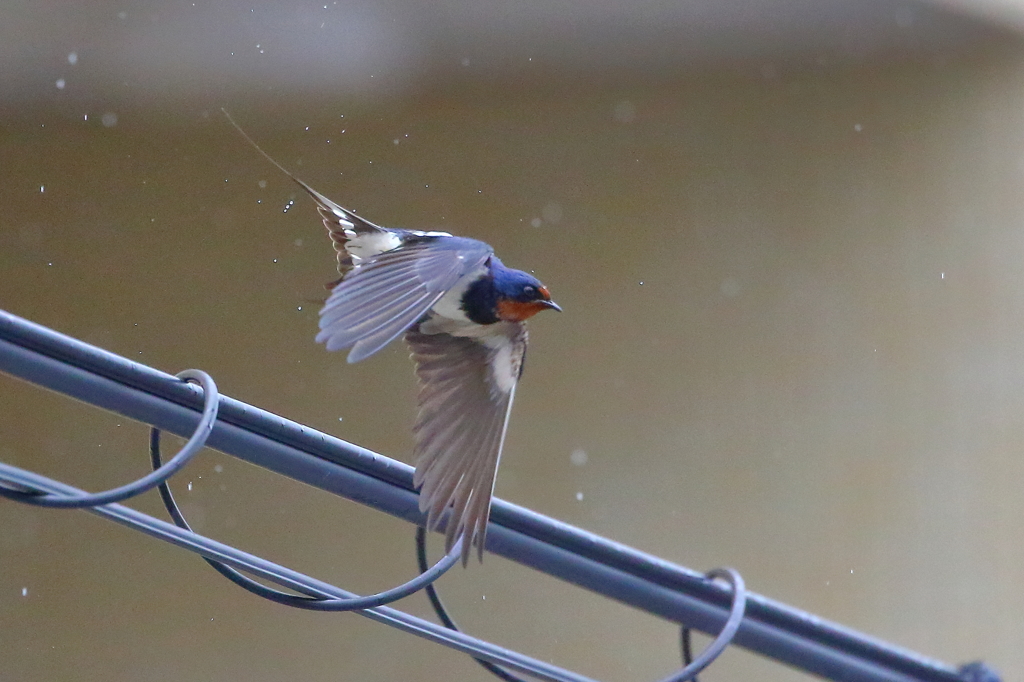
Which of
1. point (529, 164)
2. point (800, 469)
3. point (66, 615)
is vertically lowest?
point (66, 615)

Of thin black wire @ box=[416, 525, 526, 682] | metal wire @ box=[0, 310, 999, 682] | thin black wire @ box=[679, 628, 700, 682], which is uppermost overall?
metal wire @ box=[0, 310, 999, 682]

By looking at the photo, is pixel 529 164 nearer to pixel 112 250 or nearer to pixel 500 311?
pixel 112 250

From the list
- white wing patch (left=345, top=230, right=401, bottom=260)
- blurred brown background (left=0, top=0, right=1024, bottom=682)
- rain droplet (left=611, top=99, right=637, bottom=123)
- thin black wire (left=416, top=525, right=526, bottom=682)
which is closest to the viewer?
thin black wire (left=416, top=525, right=526, bottom=682)

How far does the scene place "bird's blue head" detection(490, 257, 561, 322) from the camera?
3.19 ft

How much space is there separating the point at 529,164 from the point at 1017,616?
1.60 metres

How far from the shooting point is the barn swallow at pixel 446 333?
564mm

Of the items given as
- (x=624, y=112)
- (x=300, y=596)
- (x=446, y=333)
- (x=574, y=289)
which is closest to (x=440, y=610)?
(x=300, y=596)

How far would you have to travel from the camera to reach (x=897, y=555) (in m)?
2.40

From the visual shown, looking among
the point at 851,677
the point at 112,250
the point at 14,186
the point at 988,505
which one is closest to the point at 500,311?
the point at 851,677

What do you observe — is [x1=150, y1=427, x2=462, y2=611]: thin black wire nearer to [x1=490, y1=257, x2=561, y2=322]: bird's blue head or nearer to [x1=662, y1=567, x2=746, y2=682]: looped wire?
[x1=662, y1=567, x2=746, y2=682]: looped wire

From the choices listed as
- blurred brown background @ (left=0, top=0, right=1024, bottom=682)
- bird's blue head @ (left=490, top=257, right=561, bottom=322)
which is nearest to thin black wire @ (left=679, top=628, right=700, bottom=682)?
bird's blue head @ (left=490, top=257, right=561, bottom=322)

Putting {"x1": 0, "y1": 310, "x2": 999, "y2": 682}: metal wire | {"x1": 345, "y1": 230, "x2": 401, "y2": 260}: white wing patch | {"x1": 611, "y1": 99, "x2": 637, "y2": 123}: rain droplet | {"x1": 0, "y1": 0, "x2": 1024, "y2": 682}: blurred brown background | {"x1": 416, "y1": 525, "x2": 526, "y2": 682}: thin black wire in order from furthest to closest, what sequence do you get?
{"x1": 611, "y1": 99, "x2": 637, "y2": 123}: rain droplet → {"x1": 0, "y1": 0, "x2": 1024, "y2": 682}: blurred brown background → {"x1": 345, "y1": 230, "x2": 401, "y2": 260}: white wing patch → {"x1": 416, "y1": 525, "x2": 526, "y2": 682}: thin black wire → {"x1": 0, "y1": 310, "x2": 999, "y2": 682}: metal wire

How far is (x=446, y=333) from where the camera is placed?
96 centimetres

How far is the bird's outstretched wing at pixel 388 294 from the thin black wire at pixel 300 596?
103mm
